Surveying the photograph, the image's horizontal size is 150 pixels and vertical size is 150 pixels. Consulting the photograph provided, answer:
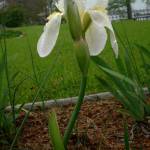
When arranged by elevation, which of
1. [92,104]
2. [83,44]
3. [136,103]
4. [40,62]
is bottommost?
[40,62]

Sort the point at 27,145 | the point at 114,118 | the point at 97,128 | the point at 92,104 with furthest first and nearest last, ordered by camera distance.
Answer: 1. the point at 92,104
2. the point at 114,118
3. the point at 97,128
4. the point at 27,145

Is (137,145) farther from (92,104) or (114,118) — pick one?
(92,104)

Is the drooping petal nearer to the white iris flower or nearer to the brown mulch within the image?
the white iris flower

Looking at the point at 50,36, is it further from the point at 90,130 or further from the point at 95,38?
the point at 90,130

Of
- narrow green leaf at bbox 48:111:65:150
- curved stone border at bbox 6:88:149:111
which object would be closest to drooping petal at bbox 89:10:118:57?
narrow green leaf at bbox 48:111:65:150

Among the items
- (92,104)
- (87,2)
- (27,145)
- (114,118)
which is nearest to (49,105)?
(92,104)
